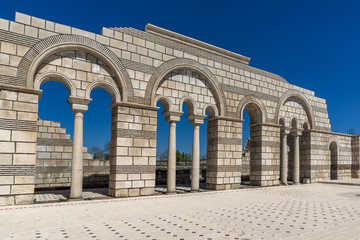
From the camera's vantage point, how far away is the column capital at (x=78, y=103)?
33.2ft

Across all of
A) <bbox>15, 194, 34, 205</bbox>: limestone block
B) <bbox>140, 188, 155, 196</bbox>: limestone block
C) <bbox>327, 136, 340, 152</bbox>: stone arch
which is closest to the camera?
<bbox>15, 194, 34, 205</bbox>: limestone block

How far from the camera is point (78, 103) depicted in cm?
1023

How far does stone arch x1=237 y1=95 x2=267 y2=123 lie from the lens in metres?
15.2

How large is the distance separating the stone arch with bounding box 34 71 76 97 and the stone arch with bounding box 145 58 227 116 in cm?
302

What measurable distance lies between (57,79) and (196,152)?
6803 millimetres

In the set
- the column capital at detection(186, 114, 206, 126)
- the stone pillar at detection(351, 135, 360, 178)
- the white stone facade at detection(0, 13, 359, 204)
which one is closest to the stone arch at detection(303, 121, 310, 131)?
the white stone facade at detection(0, 13, 359, 204)

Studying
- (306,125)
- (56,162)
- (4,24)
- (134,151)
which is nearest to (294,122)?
(306,125)

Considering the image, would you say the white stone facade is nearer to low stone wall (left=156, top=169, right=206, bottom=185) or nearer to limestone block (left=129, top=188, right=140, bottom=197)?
limestone block (left=129, top=188, right=140, bottom=197)

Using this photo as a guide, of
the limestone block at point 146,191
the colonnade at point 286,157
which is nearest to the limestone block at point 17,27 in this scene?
the limestone block at point 146,191

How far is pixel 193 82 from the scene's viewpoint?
13.4 meters

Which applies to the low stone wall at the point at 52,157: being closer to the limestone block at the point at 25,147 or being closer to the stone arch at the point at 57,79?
the stone arch at the point at 57,79

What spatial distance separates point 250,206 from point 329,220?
8.26ft

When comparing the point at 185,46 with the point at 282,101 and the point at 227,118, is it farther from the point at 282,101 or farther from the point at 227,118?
the point at 282,101

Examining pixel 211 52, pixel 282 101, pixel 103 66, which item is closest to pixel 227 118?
pixel 211 52
